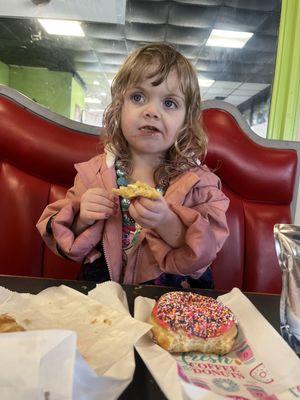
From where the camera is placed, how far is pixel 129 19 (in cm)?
164

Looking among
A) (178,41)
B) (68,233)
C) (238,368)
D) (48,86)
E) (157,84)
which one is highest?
(178,41)

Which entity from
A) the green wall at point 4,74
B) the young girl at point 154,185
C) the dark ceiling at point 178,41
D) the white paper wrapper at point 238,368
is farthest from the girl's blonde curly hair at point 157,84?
the green wall at point 4,74

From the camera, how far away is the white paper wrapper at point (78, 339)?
15.0 inches

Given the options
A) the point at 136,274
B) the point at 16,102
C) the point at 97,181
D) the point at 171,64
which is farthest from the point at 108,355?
the point at 16,102

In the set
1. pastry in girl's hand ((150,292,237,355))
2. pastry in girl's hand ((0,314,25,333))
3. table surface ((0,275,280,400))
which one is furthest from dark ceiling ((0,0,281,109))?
pastry in girl's hand ((0,314,25,333))

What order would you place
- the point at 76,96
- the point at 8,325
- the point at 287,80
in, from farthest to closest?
the point at 76,96 → the point at 287,80 → the point at 8,325

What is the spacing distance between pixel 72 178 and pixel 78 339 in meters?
0.76

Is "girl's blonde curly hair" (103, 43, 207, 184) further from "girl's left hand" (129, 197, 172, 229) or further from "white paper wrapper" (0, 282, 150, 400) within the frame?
"white paper wrapper" (0, 282, 150, 400)

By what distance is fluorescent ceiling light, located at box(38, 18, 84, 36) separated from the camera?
167cm

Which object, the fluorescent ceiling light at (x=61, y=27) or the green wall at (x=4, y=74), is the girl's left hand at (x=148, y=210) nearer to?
the fluorescent ceiling light at (x=61, y=27)

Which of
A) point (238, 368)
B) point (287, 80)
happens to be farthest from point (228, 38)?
point (238, 368)

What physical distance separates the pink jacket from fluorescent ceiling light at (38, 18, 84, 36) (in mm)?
935

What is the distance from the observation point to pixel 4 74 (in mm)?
1832

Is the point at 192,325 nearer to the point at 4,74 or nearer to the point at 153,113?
the point at 153,113
